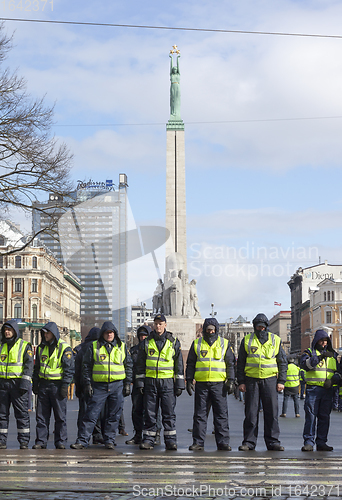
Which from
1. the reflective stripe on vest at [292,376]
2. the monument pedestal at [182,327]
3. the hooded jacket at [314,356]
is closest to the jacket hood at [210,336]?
the hooded jacket at [314,356]

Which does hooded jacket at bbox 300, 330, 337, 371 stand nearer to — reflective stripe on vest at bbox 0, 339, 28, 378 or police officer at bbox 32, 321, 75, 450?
police officer at bbox 32, 321, 75, 450

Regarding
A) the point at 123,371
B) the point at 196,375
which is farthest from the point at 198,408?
the point at 123,371

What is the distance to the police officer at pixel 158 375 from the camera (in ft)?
34.3

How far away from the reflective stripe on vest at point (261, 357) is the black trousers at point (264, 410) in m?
0.10

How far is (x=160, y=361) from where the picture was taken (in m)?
10.6

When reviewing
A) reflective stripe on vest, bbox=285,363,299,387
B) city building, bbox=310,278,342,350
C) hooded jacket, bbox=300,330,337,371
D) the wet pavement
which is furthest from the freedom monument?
city building, bbox=310,278,342,350

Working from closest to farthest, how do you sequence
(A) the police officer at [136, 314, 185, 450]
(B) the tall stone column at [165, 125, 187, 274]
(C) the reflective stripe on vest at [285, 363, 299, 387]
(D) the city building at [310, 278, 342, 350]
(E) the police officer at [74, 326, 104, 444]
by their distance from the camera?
(A) the police officer at [136, 314, 185, 450], (E) the police officer at [74, 326, 104, 444], (C) the reflective stripe on vest at [285, 363, 299, 387], (B) the tall stone column at [165, 125, 187, 274], (D) the city building at [310, 278, 342, 350]

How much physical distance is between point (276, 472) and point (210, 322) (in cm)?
305

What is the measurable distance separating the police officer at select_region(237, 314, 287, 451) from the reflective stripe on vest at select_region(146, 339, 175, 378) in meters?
0.94

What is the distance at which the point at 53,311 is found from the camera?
86.2 m

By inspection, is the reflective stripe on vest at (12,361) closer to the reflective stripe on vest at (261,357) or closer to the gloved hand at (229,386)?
the gloved hand at (229,386)

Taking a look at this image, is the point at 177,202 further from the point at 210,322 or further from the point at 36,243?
the point at 210,322

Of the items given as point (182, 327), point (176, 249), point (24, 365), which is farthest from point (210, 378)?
point (176, 249)

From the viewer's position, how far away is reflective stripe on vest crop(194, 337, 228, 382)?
1050 cm
